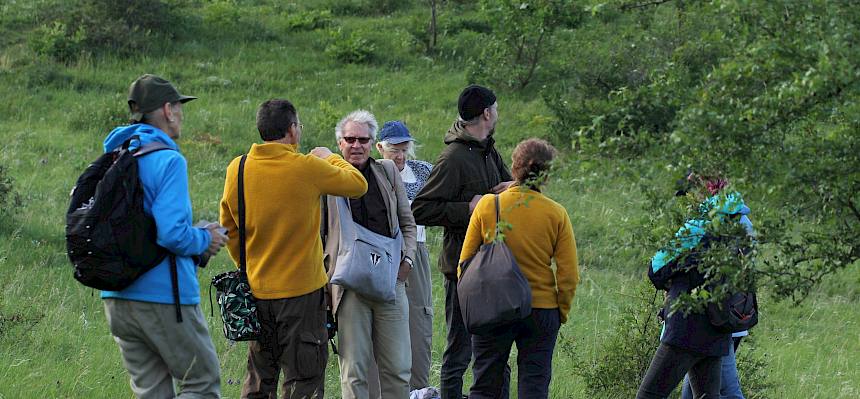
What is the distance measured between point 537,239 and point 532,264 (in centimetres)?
14

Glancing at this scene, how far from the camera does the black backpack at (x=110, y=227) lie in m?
4.43

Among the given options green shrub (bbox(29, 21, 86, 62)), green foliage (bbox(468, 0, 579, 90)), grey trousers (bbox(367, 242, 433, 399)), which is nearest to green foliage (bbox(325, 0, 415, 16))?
green foliage (bbox(468, 0, 579, 90))

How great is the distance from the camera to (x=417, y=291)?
7.03m

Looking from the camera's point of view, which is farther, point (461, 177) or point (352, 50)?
point (352, 50)

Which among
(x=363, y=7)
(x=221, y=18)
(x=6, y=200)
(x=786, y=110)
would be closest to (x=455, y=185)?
(x=786, y=110)

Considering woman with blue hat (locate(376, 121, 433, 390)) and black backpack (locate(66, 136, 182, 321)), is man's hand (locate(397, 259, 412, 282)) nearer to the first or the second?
woman with blue hat (locate(376, 121, 433, 390))

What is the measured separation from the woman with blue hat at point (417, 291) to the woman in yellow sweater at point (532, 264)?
118cm

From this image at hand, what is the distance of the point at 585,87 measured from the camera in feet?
58.9

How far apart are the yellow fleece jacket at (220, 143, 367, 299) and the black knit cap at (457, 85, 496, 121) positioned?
128 cm

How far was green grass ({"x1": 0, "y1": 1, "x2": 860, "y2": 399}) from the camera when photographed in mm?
7203

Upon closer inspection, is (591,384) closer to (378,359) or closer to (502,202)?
(378,359)

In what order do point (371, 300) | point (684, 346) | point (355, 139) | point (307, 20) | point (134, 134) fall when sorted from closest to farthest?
point (134, 134), point (684, 346), point (371, 300), point (355, 139), point (307, 20)

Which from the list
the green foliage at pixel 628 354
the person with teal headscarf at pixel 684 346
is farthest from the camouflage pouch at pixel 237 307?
the green foliage at pixel 628 354

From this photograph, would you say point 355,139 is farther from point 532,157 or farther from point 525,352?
point 525,352
